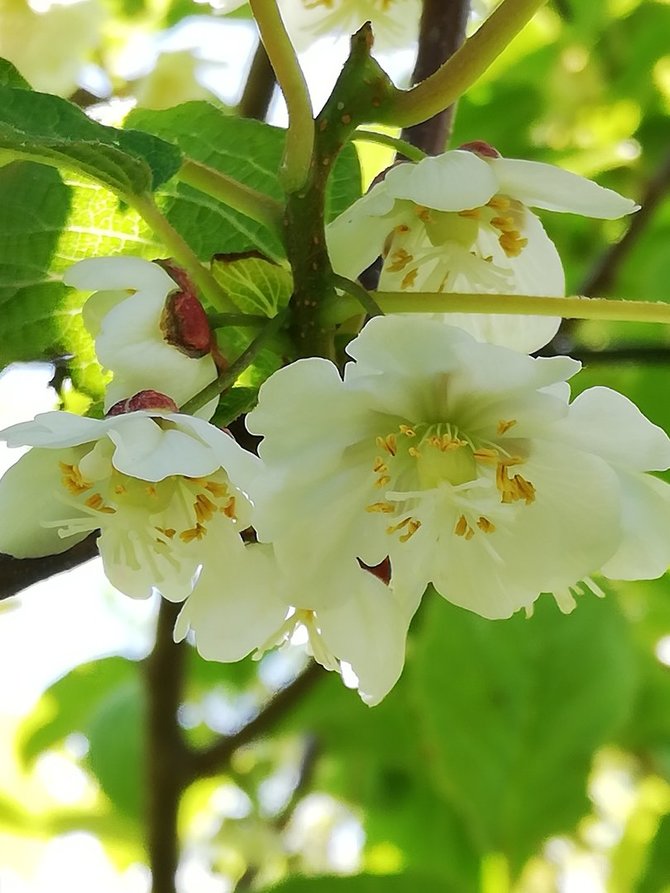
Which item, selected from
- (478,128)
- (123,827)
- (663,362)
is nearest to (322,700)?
(123,827)

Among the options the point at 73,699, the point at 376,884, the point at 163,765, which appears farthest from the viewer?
the point at 73,699

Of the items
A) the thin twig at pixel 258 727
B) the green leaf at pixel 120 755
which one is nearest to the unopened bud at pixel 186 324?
Answer: the thin twig at pixel 258 727

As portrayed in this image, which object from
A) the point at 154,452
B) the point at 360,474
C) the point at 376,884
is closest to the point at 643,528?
the point at 360,474

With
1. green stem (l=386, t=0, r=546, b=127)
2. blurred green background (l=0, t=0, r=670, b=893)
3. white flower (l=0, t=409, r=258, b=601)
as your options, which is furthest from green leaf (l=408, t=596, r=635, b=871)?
green stem (l=386, t=0, r=546, b=127)

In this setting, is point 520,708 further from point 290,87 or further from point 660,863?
point 290,87

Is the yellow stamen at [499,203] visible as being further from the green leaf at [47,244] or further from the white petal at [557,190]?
the green leaf at [47,244]

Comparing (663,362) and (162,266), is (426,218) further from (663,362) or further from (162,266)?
(663,362)
